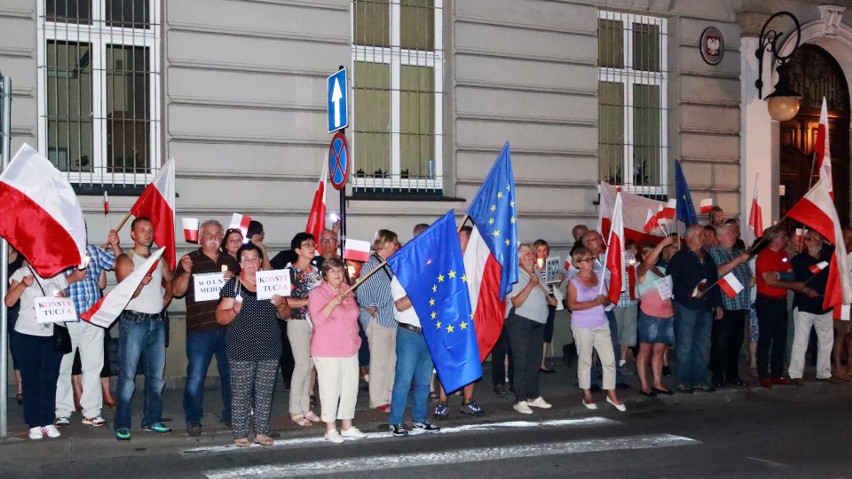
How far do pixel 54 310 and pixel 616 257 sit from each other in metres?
5.99

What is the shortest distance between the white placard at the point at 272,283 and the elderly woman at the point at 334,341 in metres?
0.45

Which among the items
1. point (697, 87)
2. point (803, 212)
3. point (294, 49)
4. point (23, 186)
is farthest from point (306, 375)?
point (697, 87)

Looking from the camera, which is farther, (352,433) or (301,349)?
(301,349)

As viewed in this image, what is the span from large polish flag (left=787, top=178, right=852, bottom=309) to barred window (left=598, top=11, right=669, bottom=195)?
14.6 ft

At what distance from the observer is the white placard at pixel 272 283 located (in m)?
9.08

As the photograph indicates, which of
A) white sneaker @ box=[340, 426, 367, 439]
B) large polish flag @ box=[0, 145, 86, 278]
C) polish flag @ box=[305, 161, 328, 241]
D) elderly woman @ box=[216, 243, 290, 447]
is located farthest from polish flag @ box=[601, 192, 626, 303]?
large polish flag @ box=[0, 145, 86, 278]

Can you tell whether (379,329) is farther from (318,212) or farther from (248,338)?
(318,212)

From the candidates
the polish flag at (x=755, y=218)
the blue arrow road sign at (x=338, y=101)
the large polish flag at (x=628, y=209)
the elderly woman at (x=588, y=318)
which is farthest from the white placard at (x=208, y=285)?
the polish flag at (x=755, y=218)

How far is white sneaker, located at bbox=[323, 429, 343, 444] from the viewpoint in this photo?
9.70m

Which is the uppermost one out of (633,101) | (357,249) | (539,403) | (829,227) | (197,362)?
(633,101)

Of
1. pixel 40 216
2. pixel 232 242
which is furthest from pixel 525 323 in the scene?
pixel 40 216

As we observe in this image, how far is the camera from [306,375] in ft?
34.2

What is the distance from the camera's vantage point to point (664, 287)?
40.1 feet

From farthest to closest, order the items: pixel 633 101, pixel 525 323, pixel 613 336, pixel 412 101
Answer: pixel 633 101 → pixel 412 101 → pixel 613 336 → pixel 525 323
